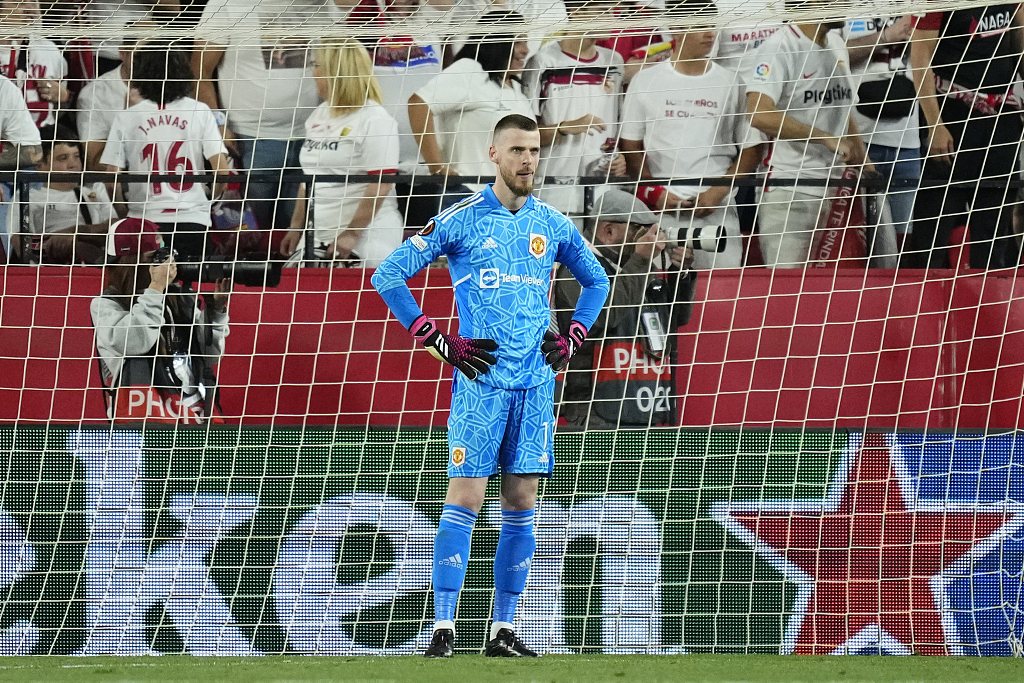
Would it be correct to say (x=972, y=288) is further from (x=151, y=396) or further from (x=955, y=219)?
(x=151, y=396)

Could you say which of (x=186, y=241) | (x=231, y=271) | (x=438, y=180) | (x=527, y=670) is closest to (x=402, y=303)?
(x=527, y=670)

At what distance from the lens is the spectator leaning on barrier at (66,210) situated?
556 cm

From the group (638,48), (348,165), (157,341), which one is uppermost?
(638,48)

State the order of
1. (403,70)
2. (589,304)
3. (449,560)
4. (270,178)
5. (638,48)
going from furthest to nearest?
(638,48)
(403,70)
(270,178)
(589,304)
(449,560)

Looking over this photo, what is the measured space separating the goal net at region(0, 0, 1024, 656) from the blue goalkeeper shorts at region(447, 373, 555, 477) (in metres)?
0.09

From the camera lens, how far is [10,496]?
14.9 feet

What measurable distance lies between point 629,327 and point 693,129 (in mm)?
1513

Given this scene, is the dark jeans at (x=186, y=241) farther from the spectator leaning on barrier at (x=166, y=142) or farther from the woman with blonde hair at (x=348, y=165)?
the woman with blonde hair at (x=348, y=165)

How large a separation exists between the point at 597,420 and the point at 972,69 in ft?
8.93

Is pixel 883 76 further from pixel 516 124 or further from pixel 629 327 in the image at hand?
pixel 516 124

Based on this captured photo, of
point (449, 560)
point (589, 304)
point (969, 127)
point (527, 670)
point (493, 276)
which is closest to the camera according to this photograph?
point (527, 670)

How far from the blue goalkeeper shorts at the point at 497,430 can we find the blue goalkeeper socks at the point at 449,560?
150 mm

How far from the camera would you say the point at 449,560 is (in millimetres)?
3504

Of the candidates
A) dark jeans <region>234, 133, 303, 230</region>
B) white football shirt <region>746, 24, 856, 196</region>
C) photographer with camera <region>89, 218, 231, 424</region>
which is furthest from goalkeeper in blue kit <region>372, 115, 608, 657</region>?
white football shirt <region>746, 24, 856, 196</region>
